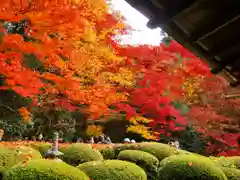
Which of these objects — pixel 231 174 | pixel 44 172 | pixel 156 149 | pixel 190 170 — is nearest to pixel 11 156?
pixel 44 172

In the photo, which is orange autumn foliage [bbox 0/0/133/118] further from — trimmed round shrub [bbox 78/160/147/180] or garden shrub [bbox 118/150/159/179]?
trimmed round shrub [bbox 78/160/147/180]

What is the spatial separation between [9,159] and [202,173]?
4206mm

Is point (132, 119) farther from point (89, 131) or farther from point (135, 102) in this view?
point (89, 131)

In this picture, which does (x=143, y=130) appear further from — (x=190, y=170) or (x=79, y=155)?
(x=190, y=170)

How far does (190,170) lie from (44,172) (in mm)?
3579

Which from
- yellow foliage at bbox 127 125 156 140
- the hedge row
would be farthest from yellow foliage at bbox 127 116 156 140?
the hedge row

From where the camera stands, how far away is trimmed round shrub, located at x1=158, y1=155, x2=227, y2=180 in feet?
26.6

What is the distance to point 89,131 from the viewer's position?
17.7m

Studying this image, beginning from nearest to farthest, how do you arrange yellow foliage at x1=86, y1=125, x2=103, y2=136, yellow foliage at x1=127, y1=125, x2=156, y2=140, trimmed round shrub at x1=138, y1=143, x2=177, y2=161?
trimmed round shrub at x1=138, y1=143, x2=177, y2=161 < yellow foliage at x1=127, y1=125, x2=156, y2=140 < yellow foliage at x1=86, y1=125, x2=103, y2=136

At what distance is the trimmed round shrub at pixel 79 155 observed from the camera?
9.45 meters

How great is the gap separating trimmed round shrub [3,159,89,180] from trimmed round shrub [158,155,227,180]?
2.76 metres

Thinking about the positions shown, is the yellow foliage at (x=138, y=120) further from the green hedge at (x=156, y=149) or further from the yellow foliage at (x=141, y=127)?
the green hedge at (x=156, y=149)

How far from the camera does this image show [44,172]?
6039 mm

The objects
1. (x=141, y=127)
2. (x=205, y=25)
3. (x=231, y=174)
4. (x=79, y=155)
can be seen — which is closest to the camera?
(x=205, y=25)
